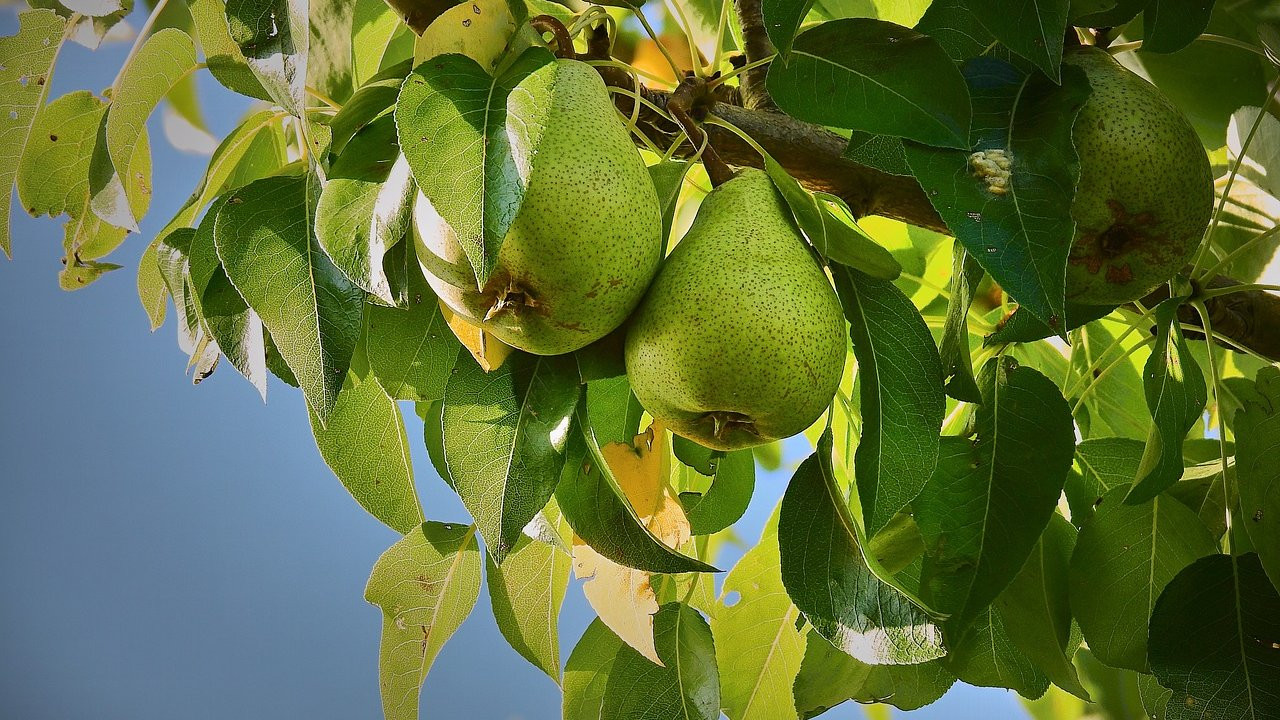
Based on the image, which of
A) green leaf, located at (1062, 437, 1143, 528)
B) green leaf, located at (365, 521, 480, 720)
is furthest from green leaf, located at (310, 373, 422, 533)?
green leaf, located at (1062, 437, 1143, 528)

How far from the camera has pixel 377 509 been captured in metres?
0.55

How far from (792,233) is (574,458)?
13 cm

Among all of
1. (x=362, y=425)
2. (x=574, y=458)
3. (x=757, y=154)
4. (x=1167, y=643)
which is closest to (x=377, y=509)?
(x=362, y=425)

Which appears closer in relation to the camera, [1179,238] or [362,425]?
[1179,238]

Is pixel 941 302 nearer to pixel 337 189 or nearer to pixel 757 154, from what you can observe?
pixel 757 154

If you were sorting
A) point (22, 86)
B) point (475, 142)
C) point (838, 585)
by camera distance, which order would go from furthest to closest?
point (22, 86) → point (838, 585) → point (475, 142)

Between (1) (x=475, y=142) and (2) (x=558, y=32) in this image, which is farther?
(2) (x=558, y=32)

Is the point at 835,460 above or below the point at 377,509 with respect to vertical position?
below

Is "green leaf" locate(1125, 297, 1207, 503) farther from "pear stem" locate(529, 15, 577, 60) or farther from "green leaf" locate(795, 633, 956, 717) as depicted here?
"pear stem" locate(529, 15, 577, 60)

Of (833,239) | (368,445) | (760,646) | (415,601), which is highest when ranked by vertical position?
(833,239)

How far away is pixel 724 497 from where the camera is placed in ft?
1.81

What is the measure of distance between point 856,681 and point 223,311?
361mm

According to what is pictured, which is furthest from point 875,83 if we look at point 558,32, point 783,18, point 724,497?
point 724,497

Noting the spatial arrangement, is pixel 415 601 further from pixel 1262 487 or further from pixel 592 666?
pixel 1262 487
